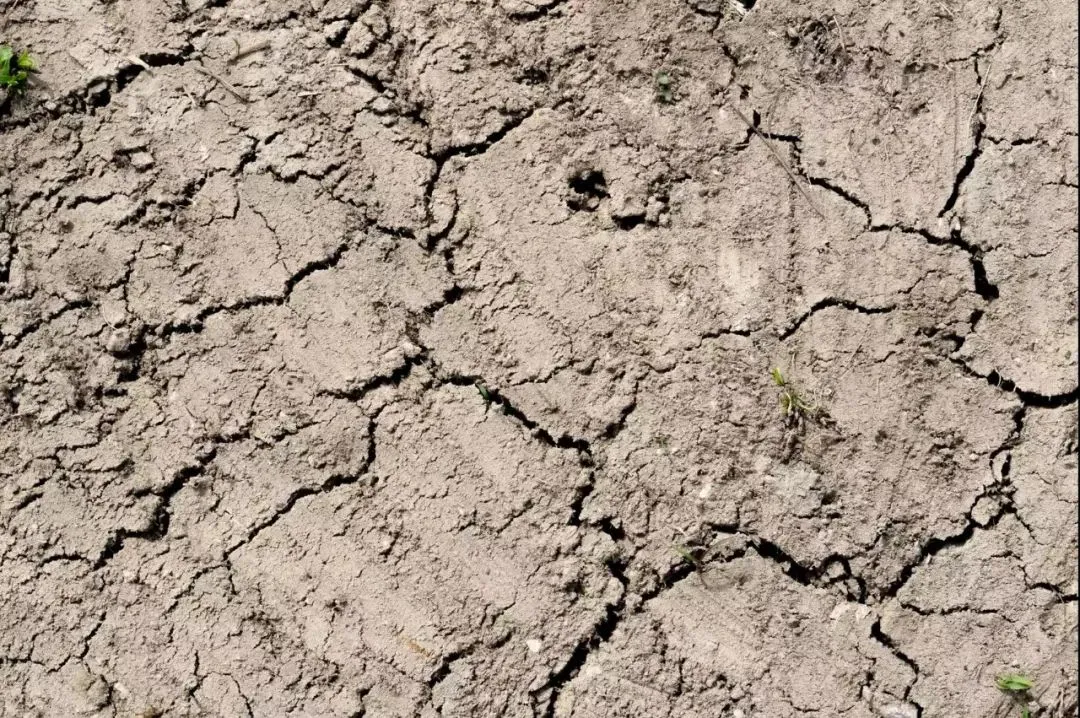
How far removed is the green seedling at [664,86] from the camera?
8.13 ft

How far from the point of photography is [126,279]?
2.48 m

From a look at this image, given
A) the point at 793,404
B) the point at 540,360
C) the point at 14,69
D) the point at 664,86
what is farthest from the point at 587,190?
the point at 14,69

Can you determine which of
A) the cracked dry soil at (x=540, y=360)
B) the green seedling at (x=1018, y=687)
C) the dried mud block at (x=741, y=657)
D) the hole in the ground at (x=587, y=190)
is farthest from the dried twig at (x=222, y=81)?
the green seedling at (x=1018, y=687)

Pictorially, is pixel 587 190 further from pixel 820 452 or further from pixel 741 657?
pixel 741 657

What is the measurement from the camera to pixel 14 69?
2533 millimetres

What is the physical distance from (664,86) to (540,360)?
0.75 metres

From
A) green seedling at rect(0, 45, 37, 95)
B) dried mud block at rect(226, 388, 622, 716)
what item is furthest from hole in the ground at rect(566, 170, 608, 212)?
green seedling at rect(0, 45, 37, 95)

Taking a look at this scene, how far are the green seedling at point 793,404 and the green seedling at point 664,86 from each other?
0.72 metres

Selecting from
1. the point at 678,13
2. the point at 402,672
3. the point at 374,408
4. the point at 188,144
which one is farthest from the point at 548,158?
the point at 402,672

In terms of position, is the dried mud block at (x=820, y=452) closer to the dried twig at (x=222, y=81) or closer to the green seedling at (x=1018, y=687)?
the green seedling at (x=1018, y=687)

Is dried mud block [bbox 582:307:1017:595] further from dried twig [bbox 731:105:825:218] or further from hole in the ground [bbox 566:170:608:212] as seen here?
hole in the ground [bbox 566:170:608:212]

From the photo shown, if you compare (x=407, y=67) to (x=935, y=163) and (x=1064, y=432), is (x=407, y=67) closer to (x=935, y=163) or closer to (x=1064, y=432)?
(x=935, y=163)

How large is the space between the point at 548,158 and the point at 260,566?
1.22 meters

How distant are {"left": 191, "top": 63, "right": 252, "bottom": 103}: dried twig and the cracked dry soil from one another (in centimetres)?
1
